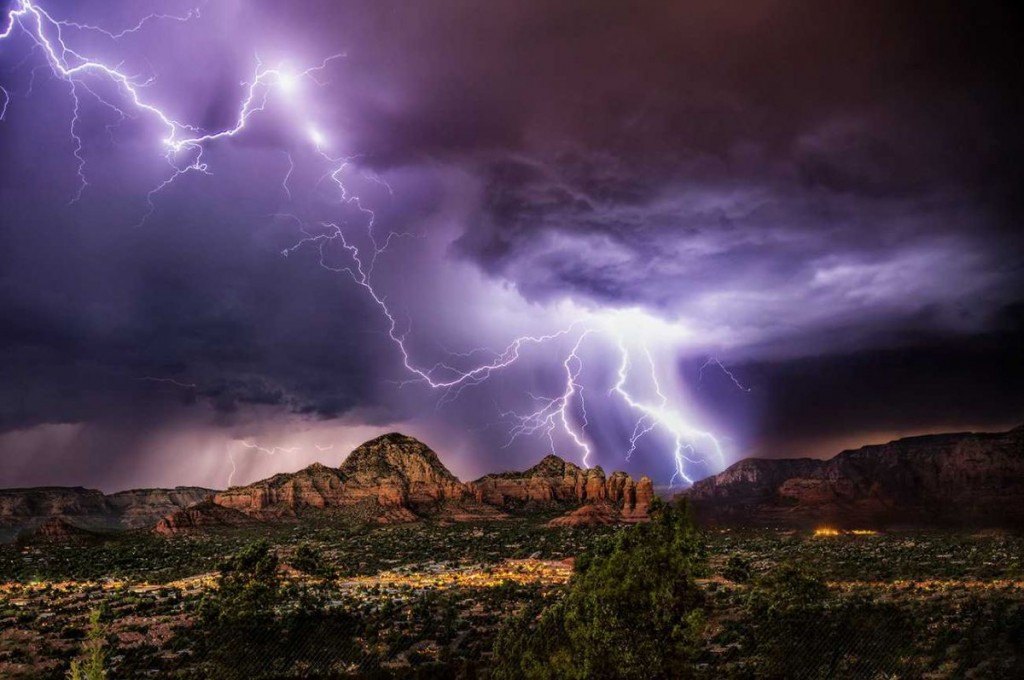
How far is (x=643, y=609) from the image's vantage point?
13.9 m

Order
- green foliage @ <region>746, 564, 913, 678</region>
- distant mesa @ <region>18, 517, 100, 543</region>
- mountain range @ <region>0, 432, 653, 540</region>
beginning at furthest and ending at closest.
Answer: mountain range @ <region>0, 432, 653, 540</region> → distant mesa @ <region>18, 517, 100, 543</region> → green foliage @ <region>746, 564, 913, 678</region>

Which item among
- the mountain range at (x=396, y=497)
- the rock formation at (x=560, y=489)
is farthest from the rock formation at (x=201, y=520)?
the rock formation at (x=560, y=489)

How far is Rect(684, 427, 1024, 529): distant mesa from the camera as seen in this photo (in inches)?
4823

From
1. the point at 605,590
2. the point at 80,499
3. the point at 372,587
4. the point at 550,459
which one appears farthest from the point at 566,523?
the point at 80,499

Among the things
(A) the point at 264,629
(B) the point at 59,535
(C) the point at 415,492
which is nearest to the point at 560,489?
(C) the point at 415,492

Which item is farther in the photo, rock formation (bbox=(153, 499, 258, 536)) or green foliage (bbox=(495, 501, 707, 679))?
rock formation (bbox=(153, 499, 258, 536))

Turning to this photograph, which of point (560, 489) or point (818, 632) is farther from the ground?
point (560, 489)

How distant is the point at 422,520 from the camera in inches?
4323

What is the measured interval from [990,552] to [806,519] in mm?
67765

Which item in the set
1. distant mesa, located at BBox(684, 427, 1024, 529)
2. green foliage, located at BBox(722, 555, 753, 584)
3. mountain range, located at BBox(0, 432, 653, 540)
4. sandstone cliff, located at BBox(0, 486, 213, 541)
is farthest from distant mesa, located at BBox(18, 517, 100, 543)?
distant mesa, located at BBox(684, 427, 1024, 529)

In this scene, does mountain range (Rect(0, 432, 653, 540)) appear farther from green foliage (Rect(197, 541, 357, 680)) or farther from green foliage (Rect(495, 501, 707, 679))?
green foliage (Rect(495, 501, 707, 679))

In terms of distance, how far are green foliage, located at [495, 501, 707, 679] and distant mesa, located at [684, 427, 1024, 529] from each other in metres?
109

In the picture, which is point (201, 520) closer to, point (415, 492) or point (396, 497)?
point (396, 497)

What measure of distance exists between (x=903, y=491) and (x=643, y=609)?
162907mm
